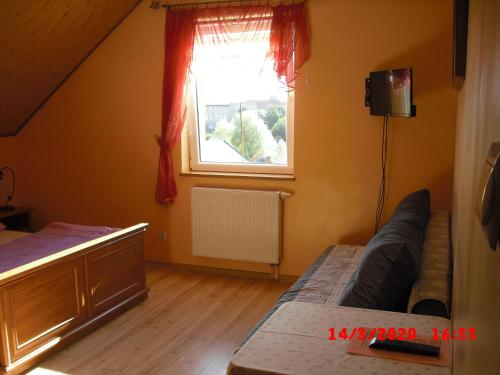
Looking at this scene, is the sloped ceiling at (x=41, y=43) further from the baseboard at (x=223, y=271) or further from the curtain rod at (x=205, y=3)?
the baseboard at (x=223, y=271)

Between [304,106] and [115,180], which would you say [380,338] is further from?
[115,180]

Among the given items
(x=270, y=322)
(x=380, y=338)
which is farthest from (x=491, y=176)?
(x=270, y=322)

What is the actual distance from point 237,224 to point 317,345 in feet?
8.67

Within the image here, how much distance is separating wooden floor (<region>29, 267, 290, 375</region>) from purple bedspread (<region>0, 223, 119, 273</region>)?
617 mm

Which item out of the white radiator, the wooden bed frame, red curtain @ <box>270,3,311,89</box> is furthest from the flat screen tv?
the wooden bed frame

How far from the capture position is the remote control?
4.69 ft

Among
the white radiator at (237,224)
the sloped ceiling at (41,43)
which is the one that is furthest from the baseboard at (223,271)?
the sloped ceiling at (41,43)

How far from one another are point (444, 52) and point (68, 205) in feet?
12.5

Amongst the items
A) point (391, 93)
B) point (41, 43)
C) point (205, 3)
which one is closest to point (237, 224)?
point (391, 93)

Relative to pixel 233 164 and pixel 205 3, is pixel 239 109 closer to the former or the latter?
pixel 233 164

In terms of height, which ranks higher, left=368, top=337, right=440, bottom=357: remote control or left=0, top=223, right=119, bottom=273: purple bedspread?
left=368, top=337, right=440, bottom=357: remote control

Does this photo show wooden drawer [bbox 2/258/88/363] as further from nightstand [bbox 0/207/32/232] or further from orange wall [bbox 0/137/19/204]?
orange wall [bbox 0/137/19/204]

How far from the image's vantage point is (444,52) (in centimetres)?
339

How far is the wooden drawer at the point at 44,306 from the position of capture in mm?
2650
